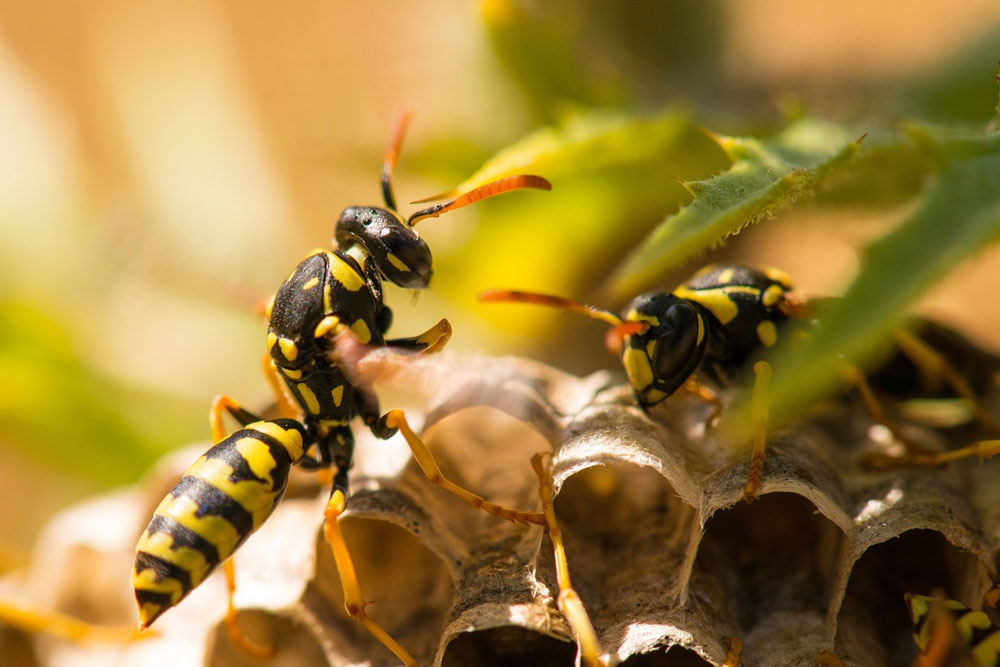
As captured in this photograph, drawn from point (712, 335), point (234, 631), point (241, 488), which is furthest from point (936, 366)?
point (234, 631)

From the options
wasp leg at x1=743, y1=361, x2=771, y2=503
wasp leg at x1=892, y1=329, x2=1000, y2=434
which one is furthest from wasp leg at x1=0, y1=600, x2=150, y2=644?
wasp leg at x1=892, y1=329, x2=1000, y2=434

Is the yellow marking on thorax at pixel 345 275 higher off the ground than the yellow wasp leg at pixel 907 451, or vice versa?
the yellow marking on thorax at pixel 345 275

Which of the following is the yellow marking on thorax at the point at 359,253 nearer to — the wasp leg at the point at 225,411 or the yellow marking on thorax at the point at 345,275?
the yellow marking on thorax at the point at 345,275

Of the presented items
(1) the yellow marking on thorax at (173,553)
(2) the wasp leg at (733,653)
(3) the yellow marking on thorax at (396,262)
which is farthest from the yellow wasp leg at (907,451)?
(1) the yellow marking on thorax at (173,553)

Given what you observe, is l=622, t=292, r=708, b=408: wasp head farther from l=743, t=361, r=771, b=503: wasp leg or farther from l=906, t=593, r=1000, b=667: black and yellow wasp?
l=906, t=593, r=1000, b=667: black and yellow wasp

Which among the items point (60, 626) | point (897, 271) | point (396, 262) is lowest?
point (60, 626)

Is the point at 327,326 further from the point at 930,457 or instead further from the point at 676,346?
the point at 930,457
